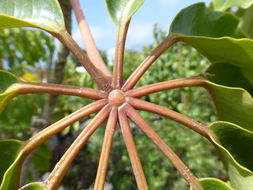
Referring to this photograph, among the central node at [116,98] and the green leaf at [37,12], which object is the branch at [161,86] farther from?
the green leaf at [37,12]

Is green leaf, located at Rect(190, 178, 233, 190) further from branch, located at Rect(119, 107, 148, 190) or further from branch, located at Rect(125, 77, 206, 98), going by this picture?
branch, located at Rect(125, 77, 206, 98)

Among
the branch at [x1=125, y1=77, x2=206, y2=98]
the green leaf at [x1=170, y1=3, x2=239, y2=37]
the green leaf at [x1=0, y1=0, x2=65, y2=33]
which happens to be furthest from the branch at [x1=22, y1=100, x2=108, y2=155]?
the green leaf at [x1=170, y1=3, x2=239, y2=37]

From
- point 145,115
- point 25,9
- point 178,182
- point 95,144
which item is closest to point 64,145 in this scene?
point 95,144

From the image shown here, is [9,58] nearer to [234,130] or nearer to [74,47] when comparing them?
[74,47]

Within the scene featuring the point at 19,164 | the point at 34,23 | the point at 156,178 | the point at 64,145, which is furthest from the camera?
the point at 64,145

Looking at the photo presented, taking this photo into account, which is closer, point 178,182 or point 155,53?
point 155,53

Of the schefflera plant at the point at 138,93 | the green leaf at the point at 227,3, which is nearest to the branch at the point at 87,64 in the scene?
the schefflera plant at the point at 138,93
